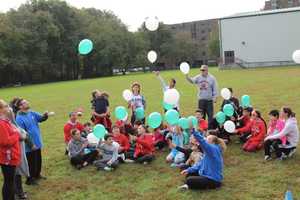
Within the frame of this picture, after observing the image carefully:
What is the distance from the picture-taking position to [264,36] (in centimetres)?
5756

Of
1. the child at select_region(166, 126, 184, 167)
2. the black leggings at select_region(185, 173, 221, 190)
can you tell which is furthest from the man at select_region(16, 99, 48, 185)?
the black leggings at select_region(185, 173, 221, 190)

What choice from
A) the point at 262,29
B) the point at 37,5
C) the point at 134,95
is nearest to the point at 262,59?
the point at 262,29

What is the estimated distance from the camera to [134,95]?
11141 mm

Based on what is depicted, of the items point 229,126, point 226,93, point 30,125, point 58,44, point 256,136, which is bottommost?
point 256,136

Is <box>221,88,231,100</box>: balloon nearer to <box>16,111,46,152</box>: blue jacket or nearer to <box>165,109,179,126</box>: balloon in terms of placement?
<box>165,109,179,126</box>: balloon

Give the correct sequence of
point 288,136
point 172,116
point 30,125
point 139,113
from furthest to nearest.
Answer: point 139,113, point 288,136, point 172,116, point 30,125

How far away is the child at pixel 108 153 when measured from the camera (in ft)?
28.6

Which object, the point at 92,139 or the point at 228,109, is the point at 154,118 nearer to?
the point at 92,139

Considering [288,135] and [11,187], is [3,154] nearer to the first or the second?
[11,187]

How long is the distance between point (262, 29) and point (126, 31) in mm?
31653

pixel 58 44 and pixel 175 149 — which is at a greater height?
pixel 58 44

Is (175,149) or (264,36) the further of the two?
(264,36)

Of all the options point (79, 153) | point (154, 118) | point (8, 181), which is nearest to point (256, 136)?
point (154, 118)

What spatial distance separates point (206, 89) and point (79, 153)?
146 inches
